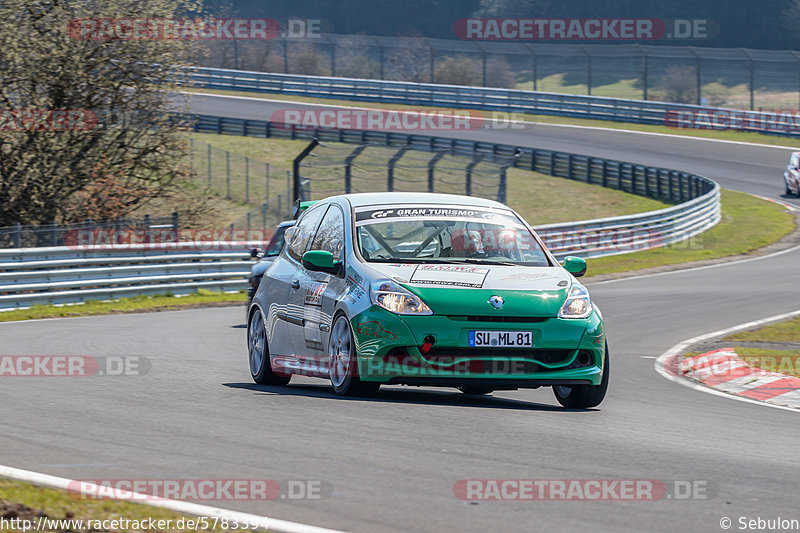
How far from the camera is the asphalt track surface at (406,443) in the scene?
199 inches

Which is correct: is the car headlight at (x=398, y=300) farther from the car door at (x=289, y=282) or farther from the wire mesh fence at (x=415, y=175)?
the wire mesh fence at (x=415, y=175)

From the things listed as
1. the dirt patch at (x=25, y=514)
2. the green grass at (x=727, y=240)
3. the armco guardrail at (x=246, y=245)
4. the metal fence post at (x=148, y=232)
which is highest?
the dirt patch at (x=25, y=514)

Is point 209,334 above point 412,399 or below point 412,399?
below

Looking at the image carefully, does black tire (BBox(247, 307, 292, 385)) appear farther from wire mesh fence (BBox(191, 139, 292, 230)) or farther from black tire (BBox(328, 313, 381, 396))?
wire mesh fence (BBox(191, 139, 292, 230))

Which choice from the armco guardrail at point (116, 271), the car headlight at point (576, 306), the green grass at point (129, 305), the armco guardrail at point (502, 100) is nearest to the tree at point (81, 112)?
the armco guardrail at point (116, 271)

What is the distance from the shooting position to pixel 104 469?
572 cm

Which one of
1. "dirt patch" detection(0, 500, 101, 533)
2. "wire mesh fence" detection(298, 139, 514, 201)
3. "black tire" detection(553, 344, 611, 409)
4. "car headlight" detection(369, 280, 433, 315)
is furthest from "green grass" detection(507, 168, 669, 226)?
"dirt patch" detection(0, 500, 101, 533)

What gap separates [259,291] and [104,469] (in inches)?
188

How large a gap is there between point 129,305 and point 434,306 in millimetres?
13712

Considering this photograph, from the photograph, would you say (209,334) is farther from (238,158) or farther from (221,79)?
(221,79)

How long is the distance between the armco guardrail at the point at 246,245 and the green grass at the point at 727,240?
0.44 metres

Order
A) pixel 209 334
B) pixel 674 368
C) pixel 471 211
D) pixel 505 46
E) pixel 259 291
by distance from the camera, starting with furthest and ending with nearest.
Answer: pixel 505 46 < pixel 209 334 < pixel 674 368 < pixel 259 291 < pixel 471 211

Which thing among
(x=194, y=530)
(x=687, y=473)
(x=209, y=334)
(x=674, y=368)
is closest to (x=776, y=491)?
(x=687, y=473)

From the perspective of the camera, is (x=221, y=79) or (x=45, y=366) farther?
(x=221, y=79)
